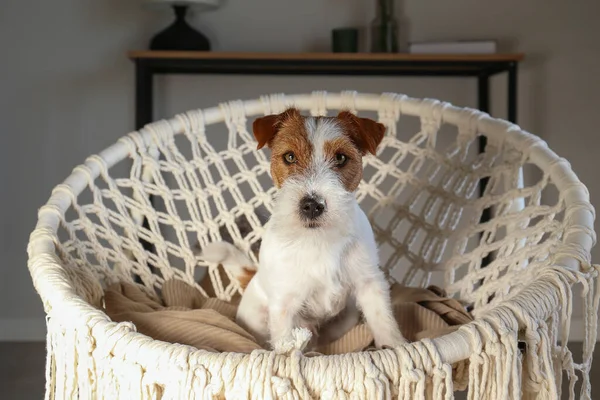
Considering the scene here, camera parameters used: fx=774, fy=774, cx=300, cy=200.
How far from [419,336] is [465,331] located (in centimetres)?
37

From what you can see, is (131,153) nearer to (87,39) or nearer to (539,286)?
(539,286)

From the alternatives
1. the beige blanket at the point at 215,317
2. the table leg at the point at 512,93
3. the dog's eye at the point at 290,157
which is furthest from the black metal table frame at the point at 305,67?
the dog's eye at the point at 290,157

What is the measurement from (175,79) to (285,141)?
6.08 ft

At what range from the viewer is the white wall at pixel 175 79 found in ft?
9.30

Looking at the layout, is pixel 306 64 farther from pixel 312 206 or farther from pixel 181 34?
pixel 312 206

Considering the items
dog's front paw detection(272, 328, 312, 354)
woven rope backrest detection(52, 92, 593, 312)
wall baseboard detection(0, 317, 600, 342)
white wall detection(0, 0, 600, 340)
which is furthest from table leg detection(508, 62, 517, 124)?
dog's front paw detection(272, 328, 312, 354)

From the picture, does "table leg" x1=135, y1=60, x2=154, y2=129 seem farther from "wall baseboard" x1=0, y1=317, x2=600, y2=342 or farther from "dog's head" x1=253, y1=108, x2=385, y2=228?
"dog's head" x1=253, y1=108, x2=385, y2=228

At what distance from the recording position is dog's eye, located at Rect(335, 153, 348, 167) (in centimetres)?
110

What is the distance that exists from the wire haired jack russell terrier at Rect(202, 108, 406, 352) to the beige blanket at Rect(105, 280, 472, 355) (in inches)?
2.0

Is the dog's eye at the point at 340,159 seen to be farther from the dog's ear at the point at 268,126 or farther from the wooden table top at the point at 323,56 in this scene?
the wooden table top at the point at 323,56

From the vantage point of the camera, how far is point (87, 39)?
2840mm

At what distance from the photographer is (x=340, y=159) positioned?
110cm

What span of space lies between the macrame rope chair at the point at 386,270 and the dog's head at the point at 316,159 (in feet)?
0.88

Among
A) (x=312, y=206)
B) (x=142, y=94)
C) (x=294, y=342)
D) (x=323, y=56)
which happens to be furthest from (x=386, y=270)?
(x=142, y=94)
